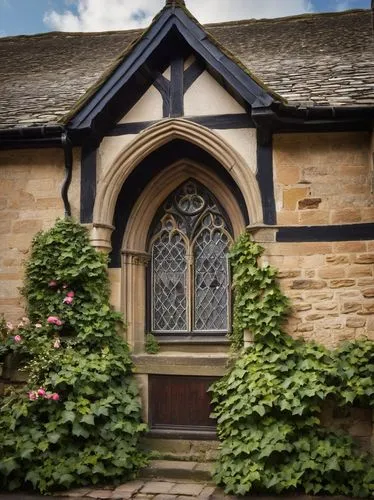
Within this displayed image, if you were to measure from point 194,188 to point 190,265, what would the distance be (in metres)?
0.98

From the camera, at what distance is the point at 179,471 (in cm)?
621

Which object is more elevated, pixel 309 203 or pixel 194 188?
pixel 194 188

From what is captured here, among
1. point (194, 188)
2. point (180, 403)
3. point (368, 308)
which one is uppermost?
point (194, 188)

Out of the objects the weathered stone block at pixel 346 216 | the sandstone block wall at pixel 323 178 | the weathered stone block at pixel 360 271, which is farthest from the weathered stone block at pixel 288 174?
the weathered stone block at pixel 360 271

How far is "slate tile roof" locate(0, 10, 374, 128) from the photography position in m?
6.99

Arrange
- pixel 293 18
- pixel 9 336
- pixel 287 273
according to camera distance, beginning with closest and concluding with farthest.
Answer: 1. pixel 287 273
2. pixel 9 336
3. pixel 293 18

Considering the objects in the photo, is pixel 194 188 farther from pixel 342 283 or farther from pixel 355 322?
pixel 355 322

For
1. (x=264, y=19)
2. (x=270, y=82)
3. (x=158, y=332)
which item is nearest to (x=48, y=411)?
(x=158, y=332)

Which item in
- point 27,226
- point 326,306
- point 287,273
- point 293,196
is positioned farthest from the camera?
point 27,226

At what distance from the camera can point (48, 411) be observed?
6090mm

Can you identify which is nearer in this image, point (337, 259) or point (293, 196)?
point (337, 259)

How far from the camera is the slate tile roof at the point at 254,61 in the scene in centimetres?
699

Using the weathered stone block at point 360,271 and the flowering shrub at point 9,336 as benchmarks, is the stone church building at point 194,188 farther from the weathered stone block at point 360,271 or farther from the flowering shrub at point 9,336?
the flowering shrub at point 9,336

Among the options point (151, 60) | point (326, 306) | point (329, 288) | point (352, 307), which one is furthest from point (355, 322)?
point (151, 60)
